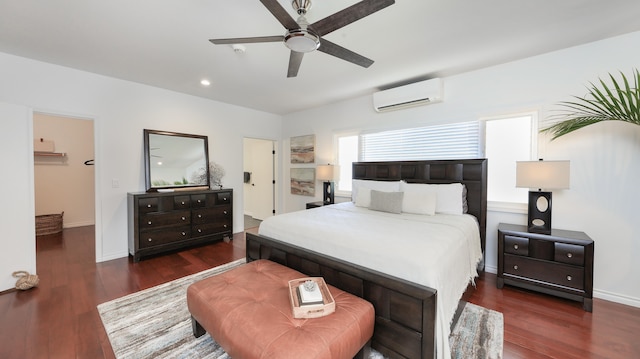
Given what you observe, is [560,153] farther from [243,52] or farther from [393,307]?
[243,52]

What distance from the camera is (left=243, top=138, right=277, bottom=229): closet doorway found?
6199 mm

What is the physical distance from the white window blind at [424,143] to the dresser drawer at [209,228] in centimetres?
283

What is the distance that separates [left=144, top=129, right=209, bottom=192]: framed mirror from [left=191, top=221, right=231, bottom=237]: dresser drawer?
2.44ft

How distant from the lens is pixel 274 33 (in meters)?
2.43

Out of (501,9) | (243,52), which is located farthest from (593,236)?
(243,52)

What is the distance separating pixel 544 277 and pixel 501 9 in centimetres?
265

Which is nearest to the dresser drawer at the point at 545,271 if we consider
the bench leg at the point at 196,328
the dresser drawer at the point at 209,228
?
the bench leg at the point at 196,328

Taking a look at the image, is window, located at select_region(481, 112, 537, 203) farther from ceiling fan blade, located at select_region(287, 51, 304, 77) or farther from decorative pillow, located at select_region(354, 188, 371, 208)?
ceiling fan blade, located at select_region(287, 51, 304, 77)

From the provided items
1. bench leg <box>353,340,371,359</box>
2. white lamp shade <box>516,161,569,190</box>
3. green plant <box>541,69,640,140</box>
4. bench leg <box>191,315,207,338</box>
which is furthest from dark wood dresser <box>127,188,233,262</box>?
green plant <box>541,69,640,140</box>

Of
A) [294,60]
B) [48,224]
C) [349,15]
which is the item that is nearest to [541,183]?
[349,15]

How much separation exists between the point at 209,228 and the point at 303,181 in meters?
2.19

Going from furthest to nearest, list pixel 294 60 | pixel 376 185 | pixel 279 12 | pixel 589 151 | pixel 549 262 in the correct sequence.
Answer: pixel 376 185 < pixel 589 151 < pixel 549 262 < pixel 294 60 < pixel 279 12

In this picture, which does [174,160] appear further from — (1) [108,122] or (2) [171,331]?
(2) [171,331]

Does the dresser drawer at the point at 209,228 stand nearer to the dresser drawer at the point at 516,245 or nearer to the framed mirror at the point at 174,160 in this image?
the framed mirror at the point at 174,160
